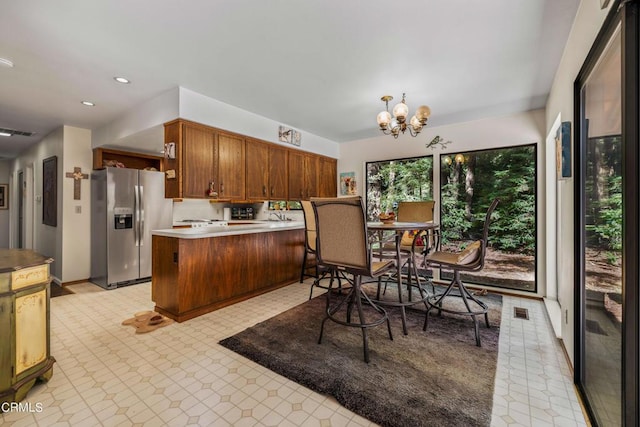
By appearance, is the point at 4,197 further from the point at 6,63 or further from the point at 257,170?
the point at 257,170

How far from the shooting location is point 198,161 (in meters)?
3.42

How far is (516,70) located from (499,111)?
1228 millimetres

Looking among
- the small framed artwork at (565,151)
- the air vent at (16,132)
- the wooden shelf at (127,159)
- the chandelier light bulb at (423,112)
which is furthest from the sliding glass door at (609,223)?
the air vent at (16,132)

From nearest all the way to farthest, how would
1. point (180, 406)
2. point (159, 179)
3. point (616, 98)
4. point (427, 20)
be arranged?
1. point (616, 98)
2. point (180, 406)
3. point (427, 20)
4. point (159, 179)

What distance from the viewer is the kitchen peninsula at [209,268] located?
2.81 meters

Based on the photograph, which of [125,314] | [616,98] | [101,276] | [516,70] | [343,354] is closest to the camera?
[616,98]

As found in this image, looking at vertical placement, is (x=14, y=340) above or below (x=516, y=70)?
below

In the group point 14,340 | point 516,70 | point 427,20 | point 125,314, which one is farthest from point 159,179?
point 516,70

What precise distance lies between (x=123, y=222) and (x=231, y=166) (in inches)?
78.9

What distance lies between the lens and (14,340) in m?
1.62

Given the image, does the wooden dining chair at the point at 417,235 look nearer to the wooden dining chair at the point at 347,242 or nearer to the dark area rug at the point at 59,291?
the wooden dining chair at the point at 347,242

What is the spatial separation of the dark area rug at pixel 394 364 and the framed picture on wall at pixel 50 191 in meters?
4.16

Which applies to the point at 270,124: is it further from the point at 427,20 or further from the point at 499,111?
the point at 499,111

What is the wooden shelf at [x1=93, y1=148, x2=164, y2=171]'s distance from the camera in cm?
454
